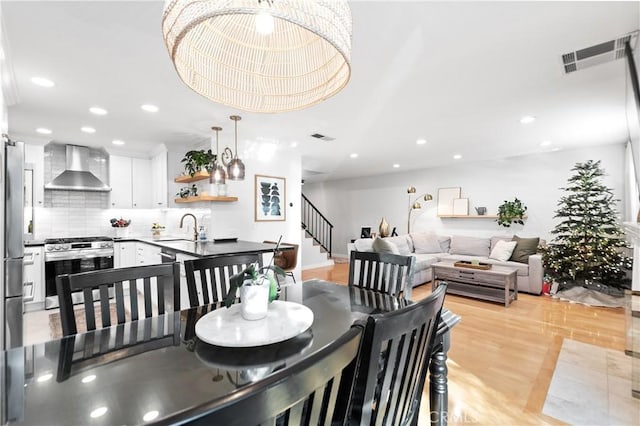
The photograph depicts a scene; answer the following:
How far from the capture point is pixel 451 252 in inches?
253

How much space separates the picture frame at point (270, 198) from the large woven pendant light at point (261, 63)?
334cm

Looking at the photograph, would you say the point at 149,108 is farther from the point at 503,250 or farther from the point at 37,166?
the point at 503,250

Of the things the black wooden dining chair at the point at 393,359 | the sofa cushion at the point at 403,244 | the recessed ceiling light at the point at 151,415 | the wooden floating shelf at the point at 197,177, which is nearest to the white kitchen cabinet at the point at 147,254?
the wooden floating shelf at the point at 197,177

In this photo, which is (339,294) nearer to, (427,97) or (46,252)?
(427,97)

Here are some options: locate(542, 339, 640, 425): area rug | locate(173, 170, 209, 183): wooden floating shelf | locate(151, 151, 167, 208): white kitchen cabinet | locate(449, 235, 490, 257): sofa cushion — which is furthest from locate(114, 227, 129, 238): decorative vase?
locate(449, 235, 490, 257): sofa cushion

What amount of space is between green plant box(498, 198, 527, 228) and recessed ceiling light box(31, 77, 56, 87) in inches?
272

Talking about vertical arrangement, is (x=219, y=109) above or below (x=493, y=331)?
above

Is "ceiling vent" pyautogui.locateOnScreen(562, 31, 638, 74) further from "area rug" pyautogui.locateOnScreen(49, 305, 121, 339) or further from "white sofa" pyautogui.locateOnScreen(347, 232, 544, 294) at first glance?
"area rug" pyautogui.locateOnScreen(49, 305, 121, 339)

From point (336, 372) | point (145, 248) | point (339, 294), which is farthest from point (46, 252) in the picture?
point (336, 372)

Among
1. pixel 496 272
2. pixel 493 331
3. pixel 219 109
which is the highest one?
pixel 219 109

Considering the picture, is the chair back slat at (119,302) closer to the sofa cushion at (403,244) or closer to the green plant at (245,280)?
the green plant at (245,280)

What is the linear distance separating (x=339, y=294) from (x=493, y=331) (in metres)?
2.32

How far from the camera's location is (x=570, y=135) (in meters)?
4.42

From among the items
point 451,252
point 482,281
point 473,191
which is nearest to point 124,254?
point 482,281
